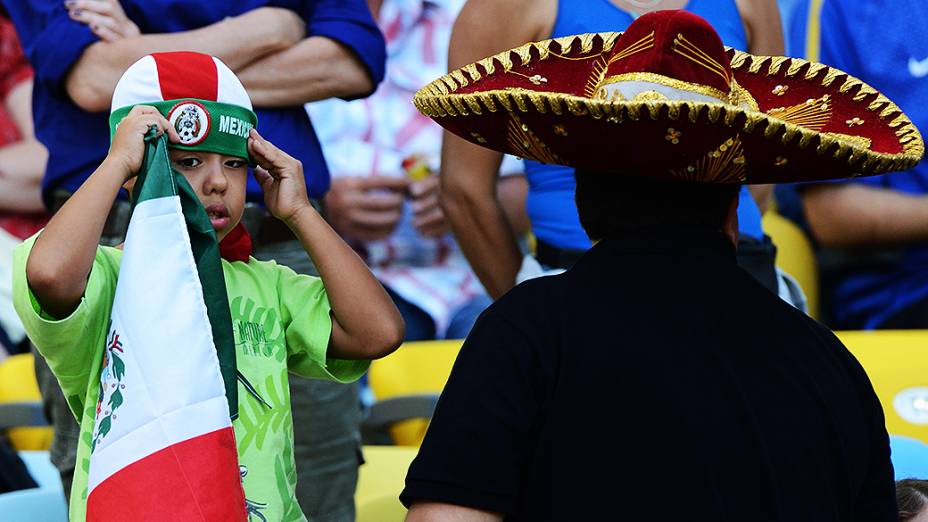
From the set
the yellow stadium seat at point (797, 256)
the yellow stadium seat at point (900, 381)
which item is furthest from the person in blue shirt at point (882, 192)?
the yellow stadium seat at point (900, 381)

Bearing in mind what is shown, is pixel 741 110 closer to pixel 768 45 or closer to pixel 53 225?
pixel 53 225

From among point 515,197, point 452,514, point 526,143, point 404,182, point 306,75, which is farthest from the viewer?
point 404,182

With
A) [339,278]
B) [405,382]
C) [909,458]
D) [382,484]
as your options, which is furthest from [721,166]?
[405,382]

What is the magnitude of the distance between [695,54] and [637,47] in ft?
0.28

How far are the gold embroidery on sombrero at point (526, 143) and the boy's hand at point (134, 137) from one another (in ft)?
2.00

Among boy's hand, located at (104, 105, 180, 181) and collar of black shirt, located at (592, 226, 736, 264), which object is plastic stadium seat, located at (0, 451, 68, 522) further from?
collar of black shirt, located at (592, 226, 736, 264)

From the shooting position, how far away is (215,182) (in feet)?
7.69

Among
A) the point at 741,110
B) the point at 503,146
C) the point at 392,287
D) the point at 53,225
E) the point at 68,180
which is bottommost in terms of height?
the point at 392,287

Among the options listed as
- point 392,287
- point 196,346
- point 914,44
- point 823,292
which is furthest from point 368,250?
point 196,346

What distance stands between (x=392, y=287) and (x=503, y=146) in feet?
8.81

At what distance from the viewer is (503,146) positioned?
210 centimetres

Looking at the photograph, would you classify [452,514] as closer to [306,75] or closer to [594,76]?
[594,76]

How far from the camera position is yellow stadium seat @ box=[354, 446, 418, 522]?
11.7ft

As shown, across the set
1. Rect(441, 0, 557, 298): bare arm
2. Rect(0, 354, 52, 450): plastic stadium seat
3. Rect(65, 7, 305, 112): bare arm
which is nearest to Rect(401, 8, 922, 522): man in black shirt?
Rect(441, 0, 557, 298): bare arm
